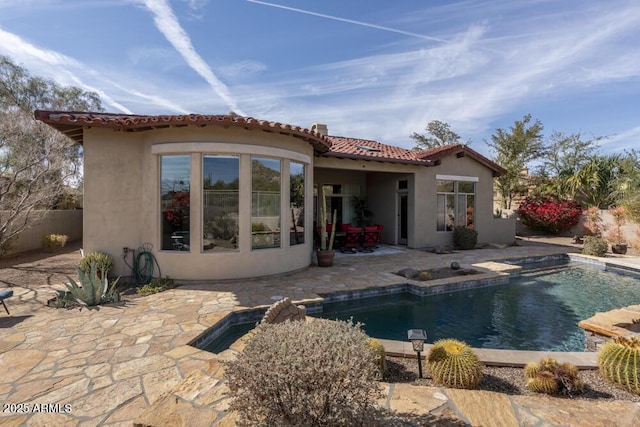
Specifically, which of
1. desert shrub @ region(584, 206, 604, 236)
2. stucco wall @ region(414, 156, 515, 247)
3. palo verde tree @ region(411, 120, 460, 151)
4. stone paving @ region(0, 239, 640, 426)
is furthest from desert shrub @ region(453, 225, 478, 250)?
palo verde tree @ region(411, 120, 460, 151)

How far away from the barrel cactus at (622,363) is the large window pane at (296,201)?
7.39 meters

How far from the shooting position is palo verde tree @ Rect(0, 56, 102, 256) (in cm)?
1205

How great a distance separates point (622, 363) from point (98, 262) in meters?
10.4

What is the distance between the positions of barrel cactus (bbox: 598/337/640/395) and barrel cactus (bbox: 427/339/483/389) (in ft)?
5.36

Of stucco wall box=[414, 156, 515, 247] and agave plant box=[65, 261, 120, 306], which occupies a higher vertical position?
stucco wall box=[414, 156, 515, 247]

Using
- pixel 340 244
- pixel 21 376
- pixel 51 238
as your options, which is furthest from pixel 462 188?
pixel 51 238

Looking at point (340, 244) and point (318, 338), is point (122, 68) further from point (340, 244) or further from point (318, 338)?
point (318, 338)

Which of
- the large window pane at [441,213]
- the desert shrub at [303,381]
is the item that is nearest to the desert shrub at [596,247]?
the large window pane at [441,213]

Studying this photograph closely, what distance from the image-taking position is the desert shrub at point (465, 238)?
14750 mm

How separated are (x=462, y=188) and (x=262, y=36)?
11.7m

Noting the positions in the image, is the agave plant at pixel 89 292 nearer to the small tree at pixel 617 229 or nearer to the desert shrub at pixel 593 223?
the small tree at pixel 617 229

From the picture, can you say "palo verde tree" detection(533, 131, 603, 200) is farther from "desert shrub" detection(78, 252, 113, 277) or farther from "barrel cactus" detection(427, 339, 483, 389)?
"desert shrub" detection(78, 252, 113, 277)

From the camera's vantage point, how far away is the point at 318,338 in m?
2.24

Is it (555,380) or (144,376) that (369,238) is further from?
(144,376)
